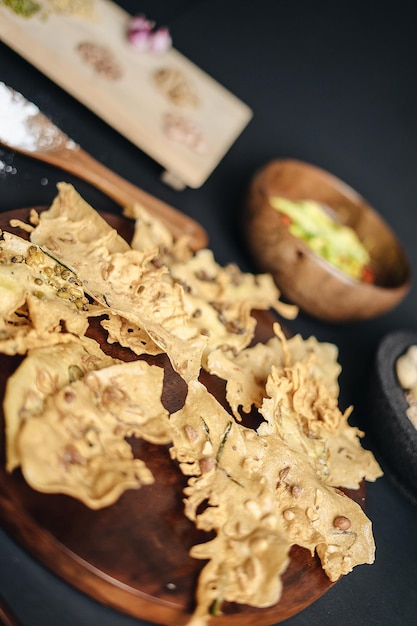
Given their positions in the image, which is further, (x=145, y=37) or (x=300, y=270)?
(x=145, y=37)

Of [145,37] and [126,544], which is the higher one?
[145,37]

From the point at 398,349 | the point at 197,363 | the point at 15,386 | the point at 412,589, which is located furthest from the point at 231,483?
the point at 398,349

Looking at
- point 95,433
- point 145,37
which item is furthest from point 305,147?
point 95,433

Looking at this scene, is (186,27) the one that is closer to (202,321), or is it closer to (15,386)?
(202,321)

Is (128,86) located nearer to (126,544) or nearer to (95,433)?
(95,433)

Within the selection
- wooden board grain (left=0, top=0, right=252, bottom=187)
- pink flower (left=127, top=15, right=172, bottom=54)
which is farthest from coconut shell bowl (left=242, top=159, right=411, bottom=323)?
pink flower (left=127, top=15, right=172, bottom=54)

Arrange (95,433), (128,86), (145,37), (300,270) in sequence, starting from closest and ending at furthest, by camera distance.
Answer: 1. (95,433)
2. (300,270)
3. (128,86)
4. (145,37)

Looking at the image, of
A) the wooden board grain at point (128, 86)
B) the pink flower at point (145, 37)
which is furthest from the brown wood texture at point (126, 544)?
the pink flower at point (145, 37)
